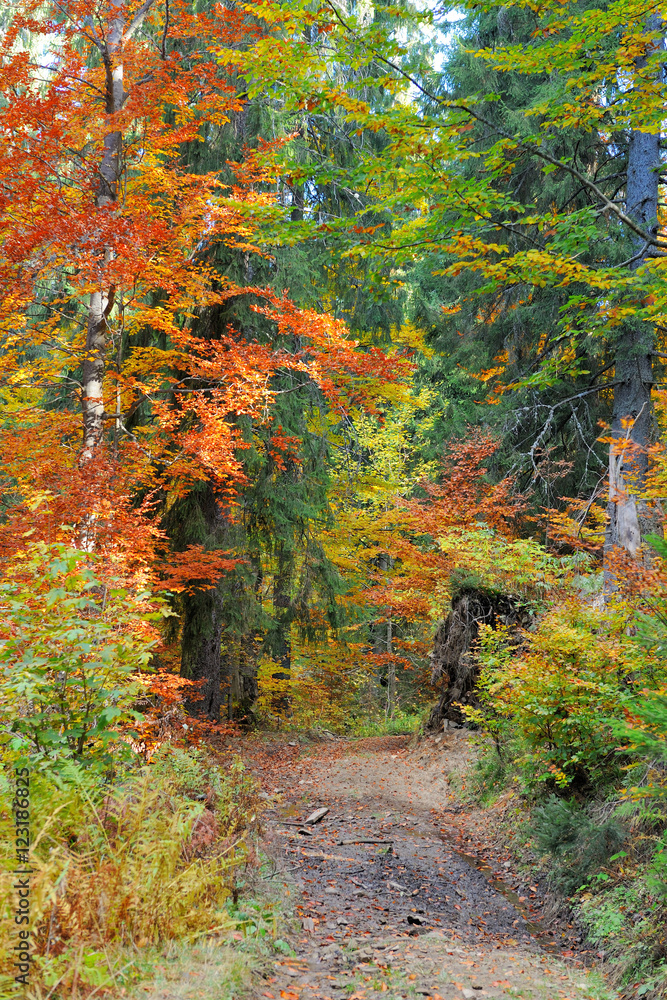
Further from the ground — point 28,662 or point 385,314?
point 385,314

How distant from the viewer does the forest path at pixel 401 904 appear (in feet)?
12.4

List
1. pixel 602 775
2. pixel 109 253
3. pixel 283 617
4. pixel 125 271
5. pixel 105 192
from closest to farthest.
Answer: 1. pixel 602 775
2. pixel 125 271
3. pixel 109 253
4. pixel 105 192
5. pixel 283 617

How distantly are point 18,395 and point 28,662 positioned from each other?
9755mm

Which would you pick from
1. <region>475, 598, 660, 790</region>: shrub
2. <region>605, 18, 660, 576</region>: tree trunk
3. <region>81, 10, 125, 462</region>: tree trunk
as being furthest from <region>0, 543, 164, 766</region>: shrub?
<region>605, 18, 660, 576</region>: tree trunk

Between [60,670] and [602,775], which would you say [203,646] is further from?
[60,670]

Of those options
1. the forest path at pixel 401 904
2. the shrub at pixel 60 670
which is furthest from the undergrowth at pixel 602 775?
the shrub at pixel 60 670

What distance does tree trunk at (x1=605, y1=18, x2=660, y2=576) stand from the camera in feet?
27.3

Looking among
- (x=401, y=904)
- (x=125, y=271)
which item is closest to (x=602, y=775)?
(x=401, y=904)

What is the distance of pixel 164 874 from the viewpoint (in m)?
3.60

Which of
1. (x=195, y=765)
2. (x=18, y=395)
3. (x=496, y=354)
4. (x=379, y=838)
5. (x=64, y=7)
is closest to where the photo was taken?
(x=195, y=765)

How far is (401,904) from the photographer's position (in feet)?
17.7

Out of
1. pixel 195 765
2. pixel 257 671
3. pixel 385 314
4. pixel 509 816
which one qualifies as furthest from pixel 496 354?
pixel 195 765

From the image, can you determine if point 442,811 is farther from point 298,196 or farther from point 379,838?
point 298,196

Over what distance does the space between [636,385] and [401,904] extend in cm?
758
